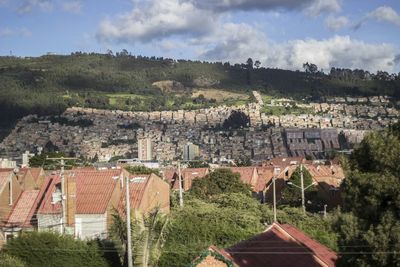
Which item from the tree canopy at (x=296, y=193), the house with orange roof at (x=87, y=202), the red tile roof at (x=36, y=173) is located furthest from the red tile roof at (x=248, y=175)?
the house with orange roof at (x=87, y=202)

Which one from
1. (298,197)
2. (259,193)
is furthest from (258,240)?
(259,193)

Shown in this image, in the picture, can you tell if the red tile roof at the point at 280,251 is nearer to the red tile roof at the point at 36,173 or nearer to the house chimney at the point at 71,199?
the house chimney at the point at 71,199

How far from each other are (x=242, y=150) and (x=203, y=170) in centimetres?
12927

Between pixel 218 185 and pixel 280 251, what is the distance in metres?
30.6

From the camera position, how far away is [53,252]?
98.2 ft

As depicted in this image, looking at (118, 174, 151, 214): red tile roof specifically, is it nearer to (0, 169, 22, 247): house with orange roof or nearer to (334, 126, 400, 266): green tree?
(0, 169, 22, 247): house with orange roof

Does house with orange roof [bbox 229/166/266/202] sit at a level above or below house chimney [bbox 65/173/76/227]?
below

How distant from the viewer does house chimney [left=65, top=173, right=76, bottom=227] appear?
33656mm

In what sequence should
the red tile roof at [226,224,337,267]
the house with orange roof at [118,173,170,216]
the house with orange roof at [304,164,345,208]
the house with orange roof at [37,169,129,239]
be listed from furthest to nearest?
the house with orange roof at [304,164,345,208] < the house with orange roof at [118,173,170,216] < the house with orange roof at [37,169,129,239] < the red tile roof at [226,224,337,267]

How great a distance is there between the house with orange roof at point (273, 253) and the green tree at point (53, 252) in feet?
22.1

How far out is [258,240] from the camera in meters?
26.0

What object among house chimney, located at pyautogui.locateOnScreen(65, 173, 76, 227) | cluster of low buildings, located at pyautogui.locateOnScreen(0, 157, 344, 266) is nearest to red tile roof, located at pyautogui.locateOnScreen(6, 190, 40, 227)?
cluster of low buildings, located at pyautogui.locateOnScreen(0, 157, 344, 266)

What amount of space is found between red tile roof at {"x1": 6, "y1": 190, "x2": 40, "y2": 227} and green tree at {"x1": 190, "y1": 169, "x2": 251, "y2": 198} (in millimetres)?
18620

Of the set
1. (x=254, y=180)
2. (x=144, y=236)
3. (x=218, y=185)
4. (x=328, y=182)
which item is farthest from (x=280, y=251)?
(x=254, y=180)
